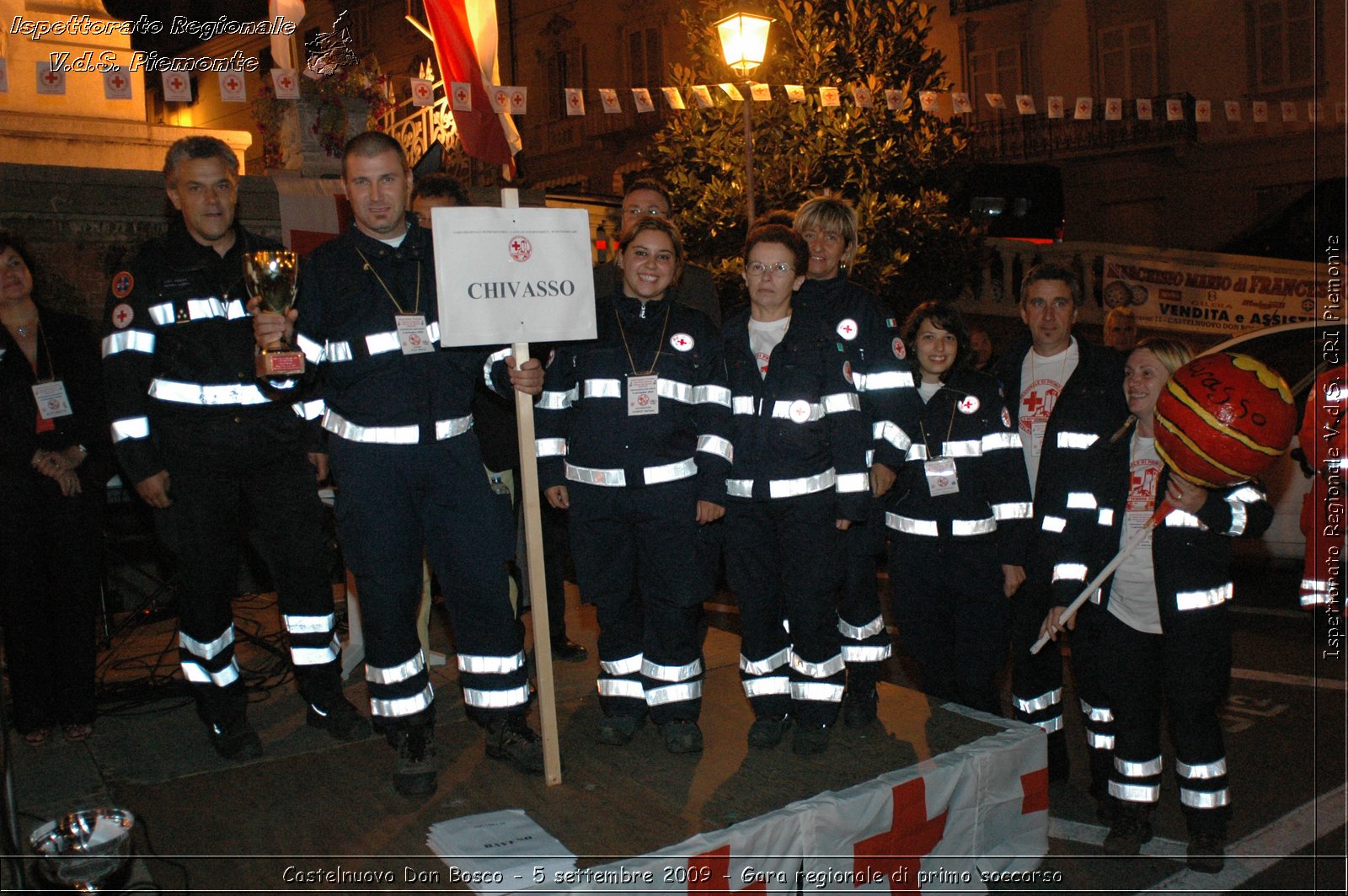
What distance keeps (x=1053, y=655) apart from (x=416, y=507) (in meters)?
2.78

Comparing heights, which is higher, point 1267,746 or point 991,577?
point 991,577

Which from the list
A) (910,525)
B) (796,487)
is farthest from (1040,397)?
(796,487)

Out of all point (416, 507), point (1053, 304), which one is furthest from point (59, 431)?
point (1053, 304)

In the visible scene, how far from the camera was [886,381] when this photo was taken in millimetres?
4543

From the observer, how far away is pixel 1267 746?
5121mm

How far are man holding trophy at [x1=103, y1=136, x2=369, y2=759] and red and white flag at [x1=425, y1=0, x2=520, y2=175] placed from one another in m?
2.86

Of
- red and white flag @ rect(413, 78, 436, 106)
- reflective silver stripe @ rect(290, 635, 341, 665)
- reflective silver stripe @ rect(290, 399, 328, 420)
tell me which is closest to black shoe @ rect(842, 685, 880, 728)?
reflective silver stripe @ rect(290, 635, 341, 665)

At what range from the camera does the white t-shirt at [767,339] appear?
4.39 m

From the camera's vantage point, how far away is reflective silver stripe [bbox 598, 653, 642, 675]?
14.4ft

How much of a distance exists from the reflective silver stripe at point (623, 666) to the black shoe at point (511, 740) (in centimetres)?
41

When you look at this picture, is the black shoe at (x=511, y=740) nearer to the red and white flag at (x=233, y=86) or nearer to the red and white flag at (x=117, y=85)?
the red and white flag at (x=233, y=86)

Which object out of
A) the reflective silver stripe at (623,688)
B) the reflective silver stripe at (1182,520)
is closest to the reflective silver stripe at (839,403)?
the reflective silver stripe at (1182,520)

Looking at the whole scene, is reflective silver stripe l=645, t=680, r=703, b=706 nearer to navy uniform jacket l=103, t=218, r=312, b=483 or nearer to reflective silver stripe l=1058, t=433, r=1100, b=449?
reflective silver stripe l=1058, t=433, r=1100, b=449

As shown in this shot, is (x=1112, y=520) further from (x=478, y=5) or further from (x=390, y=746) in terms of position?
(x=478, y=5)
